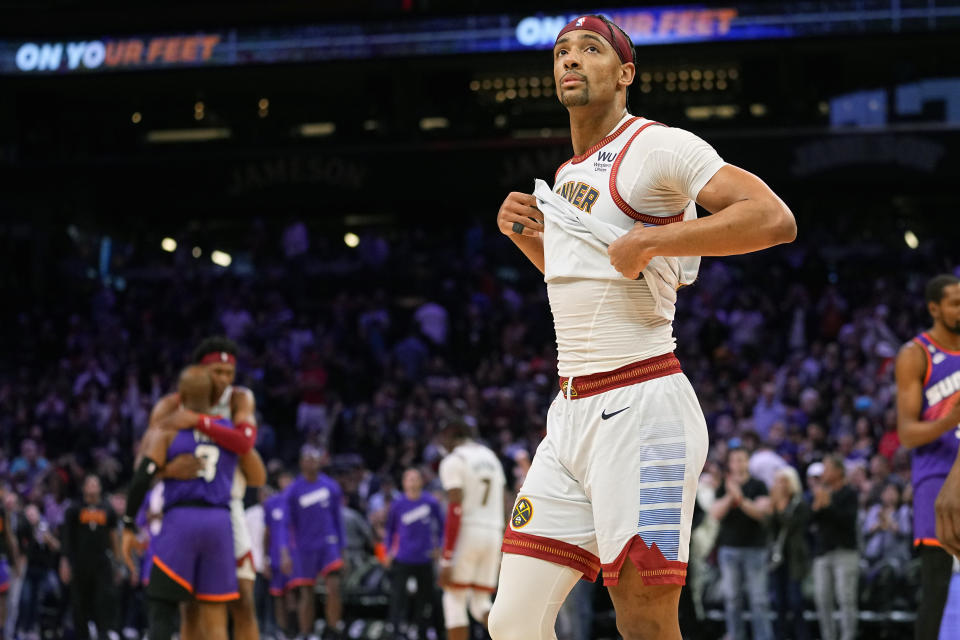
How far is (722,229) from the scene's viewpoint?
3631mm

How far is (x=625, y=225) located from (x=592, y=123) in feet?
1.46

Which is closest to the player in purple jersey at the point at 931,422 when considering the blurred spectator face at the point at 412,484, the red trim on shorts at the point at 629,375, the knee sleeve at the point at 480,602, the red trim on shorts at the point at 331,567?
the red trim on shorts at the point at 629,375

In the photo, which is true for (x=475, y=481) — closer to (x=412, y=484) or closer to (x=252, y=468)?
(x=412, y=484)

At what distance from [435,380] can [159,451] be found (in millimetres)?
13572

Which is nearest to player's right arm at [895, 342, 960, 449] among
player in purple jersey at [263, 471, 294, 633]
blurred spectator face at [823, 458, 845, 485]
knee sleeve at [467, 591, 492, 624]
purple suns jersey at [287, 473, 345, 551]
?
blurred spectator face at [823, 458, 845, 485]

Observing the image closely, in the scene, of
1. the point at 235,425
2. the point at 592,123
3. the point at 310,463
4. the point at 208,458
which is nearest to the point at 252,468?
the point at 235,425

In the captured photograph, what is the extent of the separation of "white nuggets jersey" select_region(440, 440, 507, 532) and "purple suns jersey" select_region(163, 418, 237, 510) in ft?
13.8

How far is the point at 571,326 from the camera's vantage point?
13.3 feet

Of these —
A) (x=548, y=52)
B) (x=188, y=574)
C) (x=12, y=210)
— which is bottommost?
(x=188, y=574)

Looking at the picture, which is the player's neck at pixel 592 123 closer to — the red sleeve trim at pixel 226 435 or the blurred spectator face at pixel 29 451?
the red sleeve trim at pixel 226 435

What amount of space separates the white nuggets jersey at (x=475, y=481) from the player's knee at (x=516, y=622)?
7.76 m

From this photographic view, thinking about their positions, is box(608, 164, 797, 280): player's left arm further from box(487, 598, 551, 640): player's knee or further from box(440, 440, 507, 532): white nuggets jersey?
box(440, 440, 507, 532): white nuggets jersey

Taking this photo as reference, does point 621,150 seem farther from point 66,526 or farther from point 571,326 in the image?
point 66,526

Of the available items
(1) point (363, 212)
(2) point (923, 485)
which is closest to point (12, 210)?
(1) point (363, 212)
